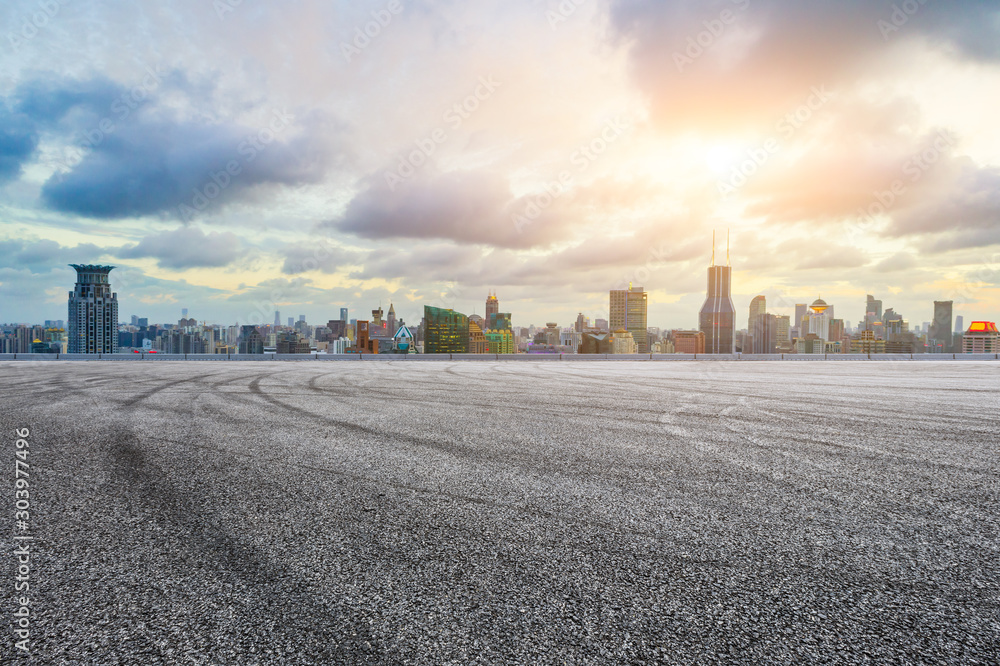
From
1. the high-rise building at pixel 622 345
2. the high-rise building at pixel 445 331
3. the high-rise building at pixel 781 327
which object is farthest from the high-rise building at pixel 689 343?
the high-rise building at pixel 781 327

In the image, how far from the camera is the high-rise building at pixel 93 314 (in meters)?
45.8

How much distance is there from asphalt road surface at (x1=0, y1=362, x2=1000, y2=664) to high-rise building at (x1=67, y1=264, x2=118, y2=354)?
1875 inches

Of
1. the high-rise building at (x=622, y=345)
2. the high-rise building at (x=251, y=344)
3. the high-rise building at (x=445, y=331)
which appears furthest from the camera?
the high-rise building at (x=622, y=345)

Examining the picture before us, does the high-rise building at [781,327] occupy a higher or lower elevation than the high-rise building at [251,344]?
higher

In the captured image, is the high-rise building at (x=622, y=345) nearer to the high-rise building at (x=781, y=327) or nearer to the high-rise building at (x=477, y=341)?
the high-rise building at (x=477, y=341)

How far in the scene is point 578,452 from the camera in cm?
714

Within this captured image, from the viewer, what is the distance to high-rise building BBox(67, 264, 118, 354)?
150ft

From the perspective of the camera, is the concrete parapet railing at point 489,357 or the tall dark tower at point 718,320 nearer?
the concrete parapet railing at point 489,357

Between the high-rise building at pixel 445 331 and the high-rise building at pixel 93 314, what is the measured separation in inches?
1210

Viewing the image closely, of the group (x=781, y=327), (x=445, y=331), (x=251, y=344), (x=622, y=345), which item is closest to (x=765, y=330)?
(x=781, y=327)

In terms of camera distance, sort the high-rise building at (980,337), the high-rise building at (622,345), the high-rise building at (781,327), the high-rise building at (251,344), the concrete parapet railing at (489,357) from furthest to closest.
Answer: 1. the high-rise building at (781,327)
2. the high-rise building at (980,337)
3. the high-rise building at (622,345)
4. the high-rise building at (251,344)
5. the concrete parapet railing at (489,357)

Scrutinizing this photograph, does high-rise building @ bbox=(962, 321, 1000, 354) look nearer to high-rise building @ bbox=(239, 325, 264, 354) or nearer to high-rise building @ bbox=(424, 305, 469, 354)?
high-rise building @ bbox=(424, 305, 469, 354)

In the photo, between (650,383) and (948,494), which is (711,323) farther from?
(948,494)

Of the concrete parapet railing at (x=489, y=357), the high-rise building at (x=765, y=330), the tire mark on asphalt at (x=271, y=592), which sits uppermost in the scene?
the high-rise building at (x=765, y=330)
